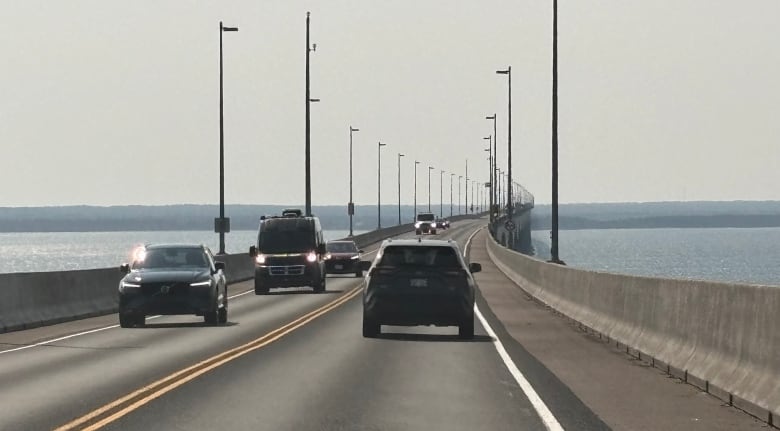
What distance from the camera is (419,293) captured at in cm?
2498

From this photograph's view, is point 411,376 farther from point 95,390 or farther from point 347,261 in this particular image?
point 347,261

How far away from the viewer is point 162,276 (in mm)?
28703

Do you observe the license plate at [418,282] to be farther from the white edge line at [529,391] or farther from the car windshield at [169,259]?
the car windshield at [169,259]

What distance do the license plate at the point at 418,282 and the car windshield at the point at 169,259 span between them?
Answer: 6.18 meters

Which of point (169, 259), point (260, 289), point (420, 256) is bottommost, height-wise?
point (260, 289)

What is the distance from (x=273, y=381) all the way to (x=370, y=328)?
8.17 meters

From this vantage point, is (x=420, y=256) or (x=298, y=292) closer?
(x=420, y=256)

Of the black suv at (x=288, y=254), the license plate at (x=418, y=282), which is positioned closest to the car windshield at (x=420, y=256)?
the license plate at (x=418, y=282)

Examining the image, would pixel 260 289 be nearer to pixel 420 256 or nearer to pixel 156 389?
pixel 420 256

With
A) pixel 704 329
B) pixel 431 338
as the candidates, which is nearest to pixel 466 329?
pixel 431 338

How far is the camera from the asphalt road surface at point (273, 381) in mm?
13742

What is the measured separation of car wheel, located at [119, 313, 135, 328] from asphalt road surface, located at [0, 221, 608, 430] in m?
0.54

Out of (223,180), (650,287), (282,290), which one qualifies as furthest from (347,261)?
(650,287)

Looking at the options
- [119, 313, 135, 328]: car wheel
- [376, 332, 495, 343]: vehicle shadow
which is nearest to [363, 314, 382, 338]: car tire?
[376, 332, 495, 343]: vehicle shadow
